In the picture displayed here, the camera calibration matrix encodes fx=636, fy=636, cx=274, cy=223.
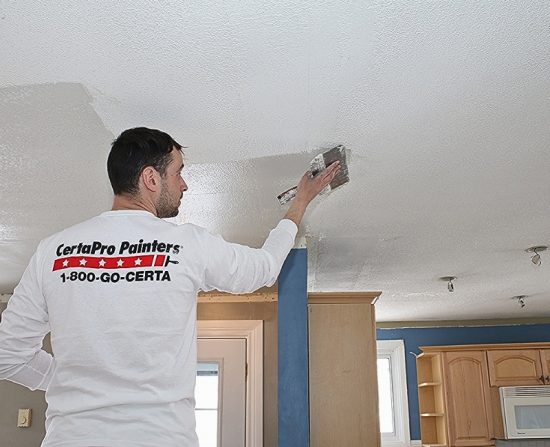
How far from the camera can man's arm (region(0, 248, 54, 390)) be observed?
1.36 meters

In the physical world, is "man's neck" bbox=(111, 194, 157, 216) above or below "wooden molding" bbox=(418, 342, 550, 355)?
below

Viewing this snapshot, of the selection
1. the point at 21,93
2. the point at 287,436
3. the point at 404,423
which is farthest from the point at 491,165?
the point at 404,423

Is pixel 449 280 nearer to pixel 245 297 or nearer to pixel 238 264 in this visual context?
pixel 245 297

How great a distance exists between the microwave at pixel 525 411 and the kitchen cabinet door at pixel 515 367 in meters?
0.13

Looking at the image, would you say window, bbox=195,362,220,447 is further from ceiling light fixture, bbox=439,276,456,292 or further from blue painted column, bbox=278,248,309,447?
ceiling light fixture, bbox=439,276,456,292

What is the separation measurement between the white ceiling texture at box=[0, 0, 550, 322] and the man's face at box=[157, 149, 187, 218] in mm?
457

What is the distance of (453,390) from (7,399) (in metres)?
3.96

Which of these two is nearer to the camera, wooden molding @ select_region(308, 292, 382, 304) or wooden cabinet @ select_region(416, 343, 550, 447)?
wooden molding @ select_region(308, 292, 382, 304)

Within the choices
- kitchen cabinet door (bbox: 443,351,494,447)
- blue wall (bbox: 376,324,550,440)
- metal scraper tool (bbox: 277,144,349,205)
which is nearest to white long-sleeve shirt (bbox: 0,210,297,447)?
metal scraper tool (bbox: 277,144,349,205)

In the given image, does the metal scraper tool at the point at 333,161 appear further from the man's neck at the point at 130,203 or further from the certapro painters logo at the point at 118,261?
the certapro painters logo at the point at 118,261

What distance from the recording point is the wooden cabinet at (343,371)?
353cm

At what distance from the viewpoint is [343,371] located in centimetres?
365

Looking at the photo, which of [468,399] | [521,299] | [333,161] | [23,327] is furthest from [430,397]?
[23,327]

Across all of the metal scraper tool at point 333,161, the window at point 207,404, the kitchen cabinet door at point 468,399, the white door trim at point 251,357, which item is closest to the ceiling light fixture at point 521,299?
the kitchen cabinet door at point 468,399
